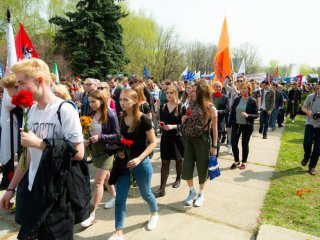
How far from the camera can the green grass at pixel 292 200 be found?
12.9ft

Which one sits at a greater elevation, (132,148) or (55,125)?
(55,125)

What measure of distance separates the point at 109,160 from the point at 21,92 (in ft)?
6.81

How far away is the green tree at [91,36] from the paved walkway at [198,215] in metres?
20.9

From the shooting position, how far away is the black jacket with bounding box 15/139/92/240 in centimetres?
192

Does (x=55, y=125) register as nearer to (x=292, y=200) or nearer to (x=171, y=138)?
(x=171, y=138)

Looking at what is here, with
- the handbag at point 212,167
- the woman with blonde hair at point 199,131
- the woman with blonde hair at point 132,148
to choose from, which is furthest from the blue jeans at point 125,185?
the handbag at point 212,167

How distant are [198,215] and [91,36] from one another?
23255mm

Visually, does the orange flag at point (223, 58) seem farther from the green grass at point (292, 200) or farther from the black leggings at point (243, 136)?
the green grass at point (292, 200)

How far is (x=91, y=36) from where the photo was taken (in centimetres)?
2462

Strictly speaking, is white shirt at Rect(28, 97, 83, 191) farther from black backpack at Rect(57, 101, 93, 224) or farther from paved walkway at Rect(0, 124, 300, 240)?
paved walkway at Rect(0, 124, 300, 240)

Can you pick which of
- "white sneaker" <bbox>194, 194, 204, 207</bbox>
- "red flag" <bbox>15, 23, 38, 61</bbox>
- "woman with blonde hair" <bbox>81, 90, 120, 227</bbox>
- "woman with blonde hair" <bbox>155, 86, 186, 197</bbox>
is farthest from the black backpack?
"red flag" <bbox>15, 23, 38, 61</bbox>

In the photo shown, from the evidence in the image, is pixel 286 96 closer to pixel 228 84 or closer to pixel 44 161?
pixel 228 84

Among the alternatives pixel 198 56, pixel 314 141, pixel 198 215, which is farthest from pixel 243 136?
pixel 198 56

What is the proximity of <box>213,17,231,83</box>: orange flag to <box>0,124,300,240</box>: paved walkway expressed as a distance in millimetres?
3287
